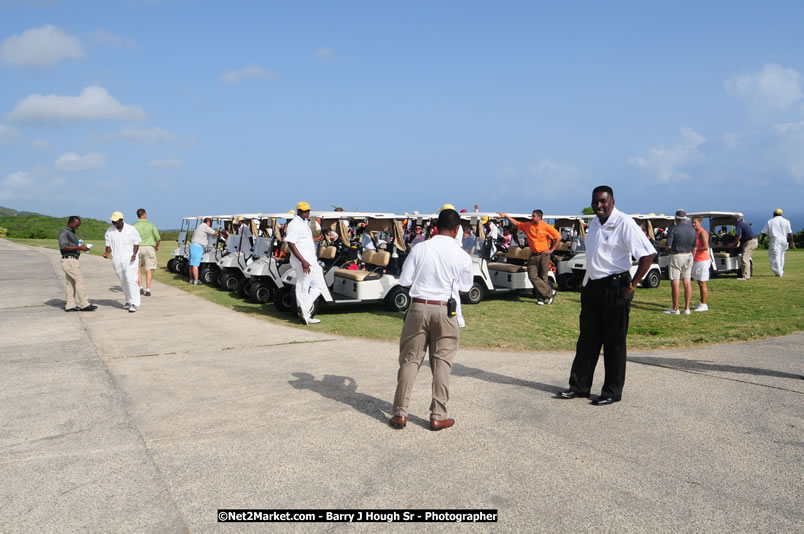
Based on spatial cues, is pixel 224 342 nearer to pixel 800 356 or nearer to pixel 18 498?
pixel 18 498

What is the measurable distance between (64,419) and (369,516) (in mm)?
2936

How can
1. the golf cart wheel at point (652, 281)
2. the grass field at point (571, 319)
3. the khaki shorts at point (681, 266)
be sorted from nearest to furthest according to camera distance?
1. the grass field at point (571, 319)
2. the khaki shorts at point (681, 266)
3. the golf cart wheel at point (652, 281)

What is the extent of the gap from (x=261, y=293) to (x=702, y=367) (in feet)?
26.5

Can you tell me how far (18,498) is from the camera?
338 centimetres

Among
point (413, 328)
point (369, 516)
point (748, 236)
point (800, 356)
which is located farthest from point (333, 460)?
point (748, 236)

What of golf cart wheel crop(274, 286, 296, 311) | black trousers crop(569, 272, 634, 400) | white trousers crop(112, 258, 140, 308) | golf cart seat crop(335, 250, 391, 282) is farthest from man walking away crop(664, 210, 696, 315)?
white trousers crop(112, 258, 140, 308)

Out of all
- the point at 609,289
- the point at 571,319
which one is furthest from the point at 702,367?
the point at 571,319

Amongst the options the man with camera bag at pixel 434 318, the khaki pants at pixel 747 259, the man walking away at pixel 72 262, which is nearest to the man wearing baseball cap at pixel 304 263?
the man walking away at pixel 72 262

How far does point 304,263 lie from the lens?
9.27 meters

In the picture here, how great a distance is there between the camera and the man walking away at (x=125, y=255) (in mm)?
10523

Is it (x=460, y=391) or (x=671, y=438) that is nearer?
(x=671, y=438)

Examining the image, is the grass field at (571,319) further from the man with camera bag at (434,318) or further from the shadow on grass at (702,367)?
the man with camera bag at (434,318)

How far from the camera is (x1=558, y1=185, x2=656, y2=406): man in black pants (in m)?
5.04

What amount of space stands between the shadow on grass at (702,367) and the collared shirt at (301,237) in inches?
193
